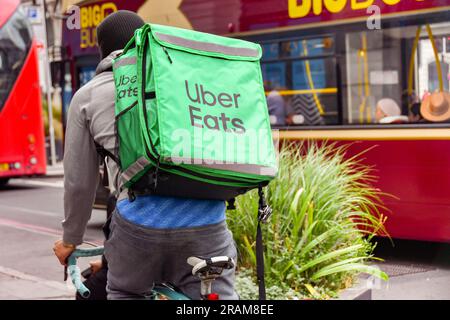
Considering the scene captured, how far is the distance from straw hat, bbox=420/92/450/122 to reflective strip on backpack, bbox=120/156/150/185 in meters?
5.13

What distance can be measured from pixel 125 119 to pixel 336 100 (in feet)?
18.9

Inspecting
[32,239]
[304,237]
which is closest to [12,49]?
[32,239]

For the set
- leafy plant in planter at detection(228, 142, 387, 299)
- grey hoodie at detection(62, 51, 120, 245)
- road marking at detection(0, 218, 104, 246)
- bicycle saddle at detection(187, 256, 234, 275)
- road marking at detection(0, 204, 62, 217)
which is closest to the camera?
bicycle saddle at detection(187, 256, 234, 275)

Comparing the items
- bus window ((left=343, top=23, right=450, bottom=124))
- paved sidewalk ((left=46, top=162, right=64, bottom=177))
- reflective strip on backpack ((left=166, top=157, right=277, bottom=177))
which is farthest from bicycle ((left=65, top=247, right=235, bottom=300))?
paved sidewalk ((left=46, top=162, right=64, bottom=177))

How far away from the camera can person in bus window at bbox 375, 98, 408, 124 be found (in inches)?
300

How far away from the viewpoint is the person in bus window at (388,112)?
7621mm

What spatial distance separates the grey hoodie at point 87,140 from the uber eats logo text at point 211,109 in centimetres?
36

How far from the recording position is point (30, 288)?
21.3 feet

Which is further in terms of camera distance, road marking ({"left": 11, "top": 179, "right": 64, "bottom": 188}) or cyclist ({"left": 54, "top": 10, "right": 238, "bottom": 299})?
road marking ({"left": 11, "top": 179, "right": 64, "bottom": 188})

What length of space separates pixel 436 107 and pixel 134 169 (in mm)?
5313

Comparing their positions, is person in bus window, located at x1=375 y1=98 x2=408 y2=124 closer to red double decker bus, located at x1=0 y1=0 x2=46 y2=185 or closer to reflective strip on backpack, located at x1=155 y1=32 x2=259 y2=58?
reflective strip on backpack, located at x1=155 y1=32 x2=259 y2=58

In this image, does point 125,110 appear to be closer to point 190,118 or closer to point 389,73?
point 190,118

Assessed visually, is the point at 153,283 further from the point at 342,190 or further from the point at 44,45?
the point at 44,45

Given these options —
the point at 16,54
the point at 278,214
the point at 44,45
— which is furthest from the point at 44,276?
the point at 44,45
